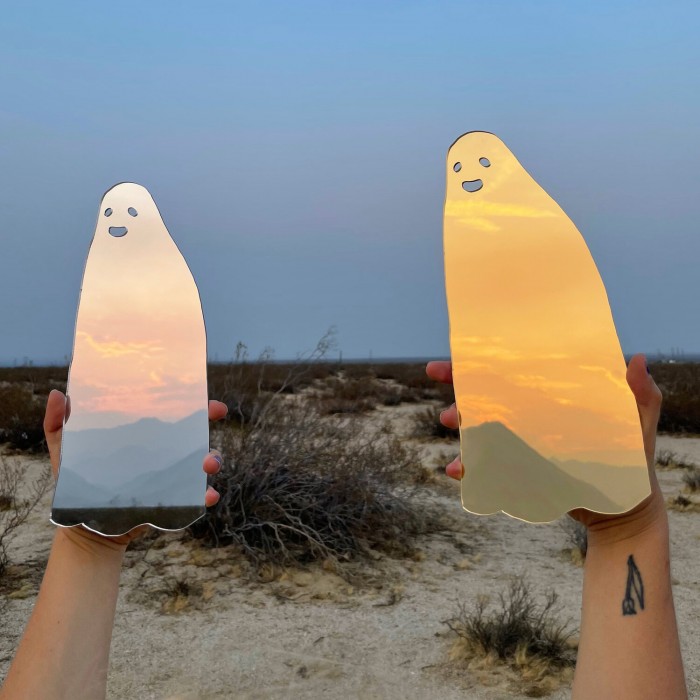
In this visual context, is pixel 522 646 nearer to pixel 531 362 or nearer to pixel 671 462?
pixel 531 362

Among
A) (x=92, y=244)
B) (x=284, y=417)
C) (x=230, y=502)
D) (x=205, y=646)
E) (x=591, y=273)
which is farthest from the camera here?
(x=284, y=417)

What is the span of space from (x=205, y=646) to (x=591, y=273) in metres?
2.51

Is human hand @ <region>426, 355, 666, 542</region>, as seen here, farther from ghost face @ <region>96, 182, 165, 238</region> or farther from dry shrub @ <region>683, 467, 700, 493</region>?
dry shrub @ <region>683, 467, 700, 493</region>

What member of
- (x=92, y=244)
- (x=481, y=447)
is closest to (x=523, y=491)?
(x=481, y=447)

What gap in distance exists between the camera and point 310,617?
125 inches

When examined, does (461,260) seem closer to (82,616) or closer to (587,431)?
(587,431)

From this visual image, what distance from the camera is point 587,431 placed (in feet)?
3.37

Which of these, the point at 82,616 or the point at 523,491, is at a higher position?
the point at 523,491

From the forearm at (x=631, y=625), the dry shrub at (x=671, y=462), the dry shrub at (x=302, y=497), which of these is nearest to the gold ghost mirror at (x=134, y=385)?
the forearm at (x=631, y=625)

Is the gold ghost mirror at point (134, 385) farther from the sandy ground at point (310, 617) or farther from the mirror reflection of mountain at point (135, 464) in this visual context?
the sandy ground at point (310, 617)

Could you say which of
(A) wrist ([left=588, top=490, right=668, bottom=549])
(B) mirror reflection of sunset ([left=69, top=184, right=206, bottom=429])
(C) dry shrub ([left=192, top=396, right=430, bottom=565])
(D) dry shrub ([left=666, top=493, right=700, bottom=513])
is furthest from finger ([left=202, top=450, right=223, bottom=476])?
(D) dry shrub ([left=666, top=493, right=700, bottom=513])

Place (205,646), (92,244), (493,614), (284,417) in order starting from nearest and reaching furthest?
(92,244) → (205,646) → (493,614) → (284,417)

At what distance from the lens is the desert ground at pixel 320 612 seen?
8.54 feet

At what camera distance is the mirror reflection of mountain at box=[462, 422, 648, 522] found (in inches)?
39.2
